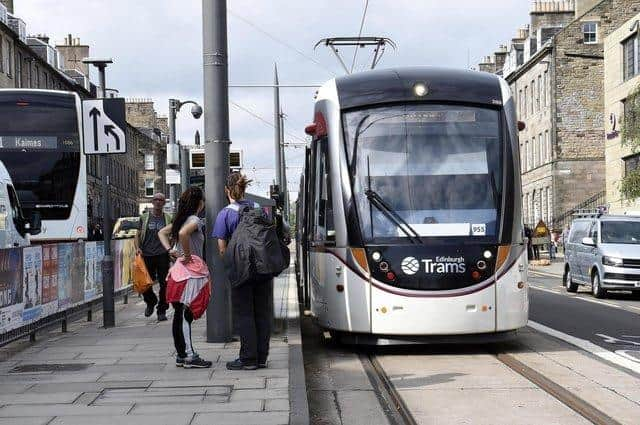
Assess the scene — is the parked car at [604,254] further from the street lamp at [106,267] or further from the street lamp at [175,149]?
the street lamp at [106,267]

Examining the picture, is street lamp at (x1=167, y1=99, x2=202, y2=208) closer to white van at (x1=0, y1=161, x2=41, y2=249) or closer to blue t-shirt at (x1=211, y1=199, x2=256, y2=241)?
white van at (x1=0, y1=161, x2=41, y2=249)

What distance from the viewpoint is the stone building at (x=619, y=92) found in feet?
148

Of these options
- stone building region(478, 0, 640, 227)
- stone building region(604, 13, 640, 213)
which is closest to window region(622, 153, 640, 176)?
stone building region(604, 13, 640, 213)

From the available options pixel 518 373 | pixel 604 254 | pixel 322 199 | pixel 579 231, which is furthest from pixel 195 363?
pixel 579 231

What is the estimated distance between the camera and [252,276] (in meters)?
8.95

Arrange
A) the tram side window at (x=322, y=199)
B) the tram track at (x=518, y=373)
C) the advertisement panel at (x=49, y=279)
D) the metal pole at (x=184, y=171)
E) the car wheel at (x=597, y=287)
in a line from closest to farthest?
the tram track at (x=518, y=373) → the tram side window at (x=322, y=199) → the advertisement panel at (x=49, y=279) → the car wheel at (x=597, y=287) → the metal pole at (x=184, y=171)

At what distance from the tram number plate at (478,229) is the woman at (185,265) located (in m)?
3.30

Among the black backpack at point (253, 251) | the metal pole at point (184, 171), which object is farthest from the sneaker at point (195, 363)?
the metal pole at point (184, 171)

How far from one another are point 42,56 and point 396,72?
54044 millimetres

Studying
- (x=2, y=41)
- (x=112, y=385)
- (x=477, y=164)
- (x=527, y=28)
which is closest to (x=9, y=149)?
(x=477, y=164)

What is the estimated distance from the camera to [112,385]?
27.0ft

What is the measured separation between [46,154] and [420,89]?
11.5 m

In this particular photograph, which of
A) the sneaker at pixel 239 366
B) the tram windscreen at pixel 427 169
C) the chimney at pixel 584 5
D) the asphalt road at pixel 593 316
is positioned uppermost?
the chimney at pixel 584 5

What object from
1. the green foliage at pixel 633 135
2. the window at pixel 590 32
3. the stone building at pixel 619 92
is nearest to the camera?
the green foliage at pixel 633 135
